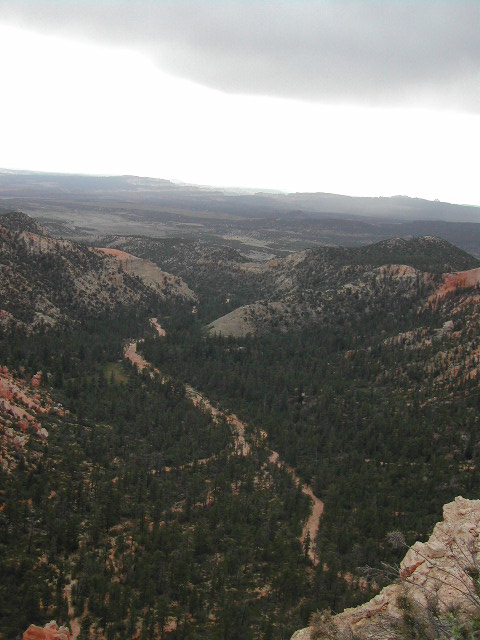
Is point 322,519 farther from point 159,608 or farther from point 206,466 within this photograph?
point 159,608

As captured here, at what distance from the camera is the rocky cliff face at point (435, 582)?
1700 cm

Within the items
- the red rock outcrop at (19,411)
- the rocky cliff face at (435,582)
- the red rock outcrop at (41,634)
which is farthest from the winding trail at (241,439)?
the red rock outcrop at (41,634)

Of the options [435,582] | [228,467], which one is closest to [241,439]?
[228,467]

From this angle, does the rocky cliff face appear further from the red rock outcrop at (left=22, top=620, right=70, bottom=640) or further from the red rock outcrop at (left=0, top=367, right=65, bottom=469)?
the red rock outcrop at (left=0, top=367, right=65, bottom=469)

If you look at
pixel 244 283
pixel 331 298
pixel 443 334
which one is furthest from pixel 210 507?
pixel 244 283

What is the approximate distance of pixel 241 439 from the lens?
63750mm

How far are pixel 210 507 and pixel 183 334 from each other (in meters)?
65.4

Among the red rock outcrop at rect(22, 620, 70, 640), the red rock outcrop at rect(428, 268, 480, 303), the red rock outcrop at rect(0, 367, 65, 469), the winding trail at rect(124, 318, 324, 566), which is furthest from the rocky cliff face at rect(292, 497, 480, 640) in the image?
the red rock outcrop at rect(428, 268, 480, 303)

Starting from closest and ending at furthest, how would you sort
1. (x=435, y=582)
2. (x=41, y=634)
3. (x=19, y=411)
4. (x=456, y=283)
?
(x=435, y=582)
(x=41, y=634)
(x=19, y=411)
(x=456, y=283)

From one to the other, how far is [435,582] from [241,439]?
45.3 metres

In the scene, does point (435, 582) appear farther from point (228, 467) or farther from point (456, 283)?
point (456, 283)

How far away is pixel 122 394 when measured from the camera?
72375 mm

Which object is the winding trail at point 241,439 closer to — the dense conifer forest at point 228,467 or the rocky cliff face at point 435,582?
the dense conifer forest at point 228,467

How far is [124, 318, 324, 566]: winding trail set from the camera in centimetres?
4501
